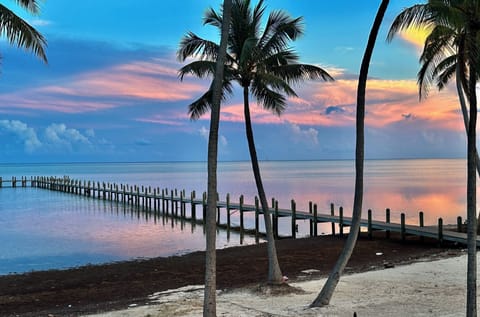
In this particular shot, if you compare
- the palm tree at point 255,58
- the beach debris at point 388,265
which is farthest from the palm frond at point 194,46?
the beach debris at point 388,265

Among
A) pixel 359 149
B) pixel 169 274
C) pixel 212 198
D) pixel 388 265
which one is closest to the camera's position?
pixel 212 198

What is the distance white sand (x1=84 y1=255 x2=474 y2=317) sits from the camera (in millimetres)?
10234

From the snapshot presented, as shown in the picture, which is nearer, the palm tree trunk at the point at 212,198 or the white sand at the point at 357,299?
the palm tree trunk at the point at 212,198

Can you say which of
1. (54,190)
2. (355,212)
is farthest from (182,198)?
(54,190)

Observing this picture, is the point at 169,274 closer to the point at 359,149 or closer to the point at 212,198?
the point at 359,149

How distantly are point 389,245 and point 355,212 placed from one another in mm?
12578

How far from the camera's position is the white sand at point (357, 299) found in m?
10.2

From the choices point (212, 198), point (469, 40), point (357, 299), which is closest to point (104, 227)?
point (357, 299)

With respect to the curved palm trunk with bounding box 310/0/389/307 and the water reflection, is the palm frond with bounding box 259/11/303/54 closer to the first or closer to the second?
the curved palm trunk with bounding box 310/0/389/307

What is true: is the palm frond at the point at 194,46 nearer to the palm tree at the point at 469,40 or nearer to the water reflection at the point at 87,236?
the palm tree at the point at 469,40

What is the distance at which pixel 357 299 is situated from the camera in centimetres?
1140

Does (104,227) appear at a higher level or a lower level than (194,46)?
lower

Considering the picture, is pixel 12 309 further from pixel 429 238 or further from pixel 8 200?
pixel 8 200

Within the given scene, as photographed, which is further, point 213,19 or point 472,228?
point 213,19
